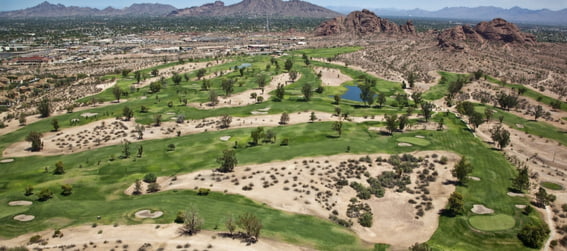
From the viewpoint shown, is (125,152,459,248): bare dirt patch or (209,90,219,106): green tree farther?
(209,90,219,106): green tree

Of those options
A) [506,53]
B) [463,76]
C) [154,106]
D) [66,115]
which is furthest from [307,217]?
[506,53]

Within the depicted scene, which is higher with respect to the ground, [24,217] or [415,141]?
[415,141]

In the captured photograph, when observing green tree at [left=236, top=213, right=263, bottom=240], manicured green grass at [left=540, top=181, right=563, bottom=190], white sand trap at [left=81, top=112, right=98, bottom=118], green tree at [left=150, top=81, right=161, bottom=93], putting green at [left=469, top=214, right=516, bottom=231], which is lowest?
manicured green grass at [left=540, top=181, right=563, bottom=190]

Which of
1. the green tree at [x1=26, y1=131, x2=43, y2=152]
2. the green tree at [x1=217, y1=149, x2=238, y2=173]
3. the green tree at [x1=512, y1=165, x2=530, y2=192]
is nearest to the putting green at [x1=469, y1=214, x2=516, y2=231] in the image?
the green tree at [x1=512, y1=165, x2=530, y2=192]

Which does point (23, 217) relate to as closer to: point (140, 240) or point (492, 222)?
point (140, 240)

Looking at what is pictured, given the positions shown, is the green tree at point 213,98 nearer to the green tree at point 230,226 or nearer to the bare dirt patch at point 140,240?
the bare dirt patch at point 140,240

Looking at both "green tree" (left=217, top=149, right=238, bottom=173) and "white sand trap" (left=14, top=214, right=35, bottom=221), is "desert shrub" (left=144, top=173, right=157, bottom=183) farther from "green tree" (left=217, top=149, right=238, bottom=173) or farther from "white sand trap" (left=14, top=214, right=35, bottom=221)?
"white sand trap" (left=14, top=214, right=35, bottom=221)

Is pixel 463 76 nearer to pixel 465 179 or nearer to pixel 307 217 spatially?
pixel 465 179

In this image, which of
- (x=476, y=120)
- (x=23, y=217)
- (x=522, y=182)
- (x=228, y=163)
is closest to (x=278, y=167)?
(x=228, y=163)
